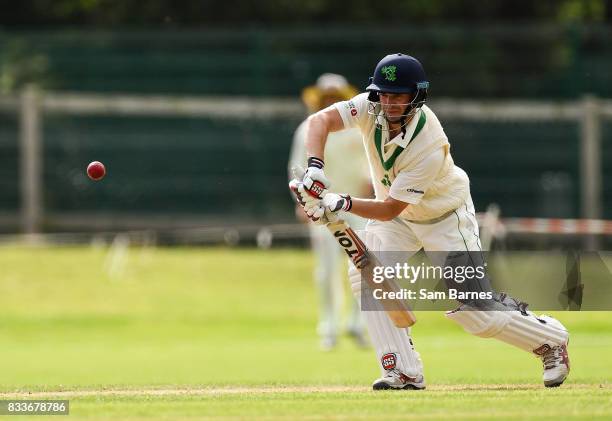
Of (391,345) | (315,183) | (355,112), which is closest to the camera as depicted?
(315,183)

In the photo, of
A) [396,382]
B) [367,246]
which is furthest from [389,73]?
[396,382]

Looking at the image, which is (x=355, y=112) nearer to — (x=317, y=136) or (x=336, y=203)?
(x=317, y=136)

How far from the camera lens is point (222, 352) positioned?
42.7 feet

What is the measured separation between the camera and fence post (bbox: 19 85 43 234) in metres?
20.4

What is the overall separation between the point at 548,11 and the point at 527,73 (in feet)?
20.1

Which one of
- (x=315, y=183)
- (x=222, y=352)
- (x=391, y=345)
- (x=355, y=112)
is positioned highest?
(x=355, y=112)

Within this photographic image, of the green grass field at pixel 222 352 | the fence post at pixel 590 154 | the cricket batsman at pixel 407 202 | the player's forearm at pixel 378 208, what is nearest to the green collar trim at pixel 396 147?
the cricket batsman at pixel 407 202

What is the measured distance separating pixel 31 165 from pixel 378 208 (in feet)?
43.3

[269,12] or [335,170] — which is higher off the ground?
[269,12]

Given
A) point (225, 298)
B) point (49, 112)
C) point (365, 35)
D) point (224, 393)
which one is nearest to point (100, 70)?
point (49, 112)

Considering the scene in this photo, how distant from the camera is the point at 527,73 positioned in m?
21.0

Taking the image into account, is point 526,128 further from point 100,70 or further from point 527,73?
point 100,70

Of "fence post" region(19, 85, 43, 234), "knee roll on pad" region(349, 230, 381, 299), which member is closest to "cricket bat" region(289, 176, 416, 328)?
"knee roll on pad" region(349, 230, 381, 299)

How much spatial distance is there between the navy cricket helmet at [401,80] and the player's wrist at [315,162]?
1.56 ft
